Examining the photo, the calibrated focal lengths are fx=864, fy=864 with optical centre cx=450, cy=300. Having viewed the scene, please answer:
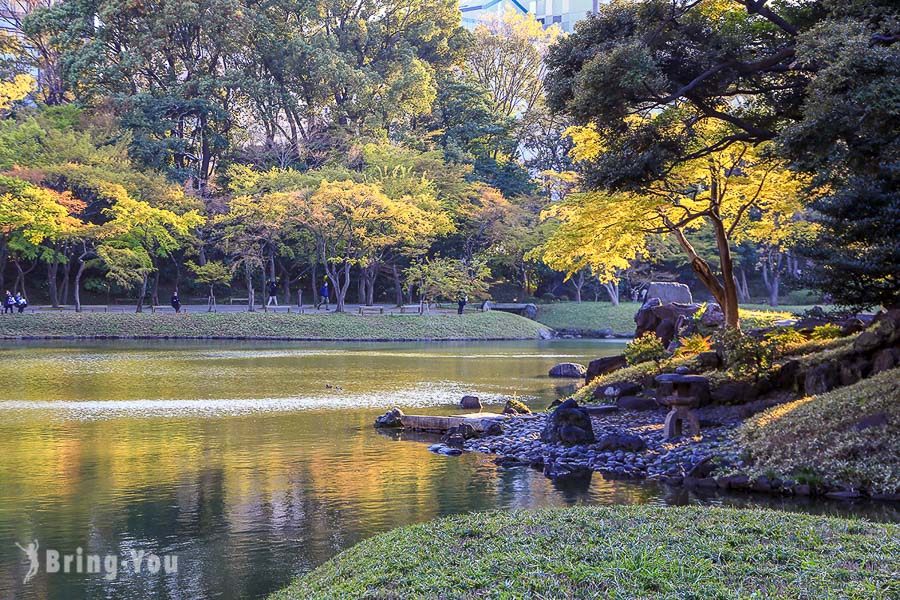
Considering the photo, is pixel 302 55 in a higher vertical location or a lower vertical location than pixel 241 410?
higher

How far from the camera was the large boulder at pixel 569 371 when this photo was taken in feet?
89.9

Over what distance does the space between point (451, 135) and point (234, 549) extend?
161 feet

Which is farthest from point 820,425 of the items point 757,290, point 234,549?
point 757,290

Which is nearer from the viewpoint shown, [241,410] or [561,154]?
[241,410]

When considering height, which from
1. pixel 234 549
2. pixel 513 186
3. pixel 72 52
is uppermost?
pixel 72 52

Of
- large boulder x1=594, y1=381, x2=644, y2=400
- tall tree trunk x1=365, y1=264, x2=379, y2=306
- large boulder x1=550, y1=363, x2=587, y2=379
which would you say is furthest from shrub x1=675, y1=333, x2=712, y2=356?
tall tree trunk x1=365, y1=264, x2=379, y2=306

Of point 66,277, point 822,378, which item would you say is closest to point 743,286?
point 66,277

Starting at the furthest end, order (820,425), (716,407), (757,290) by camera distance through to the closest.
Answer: (757,290) → (716,407) → (820,425)

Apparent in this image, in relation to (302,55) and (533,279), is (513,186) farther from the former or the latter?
(302,55)

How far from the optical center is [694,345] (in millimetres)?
18734

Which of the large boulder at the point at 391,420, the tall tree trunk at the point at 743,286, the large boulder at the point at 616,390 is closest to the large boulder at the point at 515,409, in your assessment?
the large boulder at the point at 616,390

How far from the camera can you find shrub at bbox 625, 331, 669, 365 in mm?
19203

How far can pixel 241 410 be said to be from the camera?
18844mm

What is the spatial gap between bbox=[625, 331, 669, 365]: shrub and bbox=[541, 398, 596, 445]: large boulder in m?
5.16
